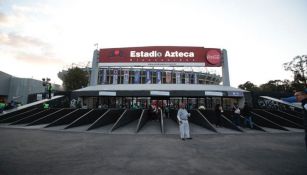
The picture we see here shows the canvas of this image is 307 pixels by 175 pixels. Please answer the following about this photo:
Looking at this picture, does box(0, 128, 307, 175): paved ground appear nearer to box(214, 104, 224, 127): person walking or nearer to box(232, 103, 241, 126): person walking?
box(214, 104, 224, 127): person walking

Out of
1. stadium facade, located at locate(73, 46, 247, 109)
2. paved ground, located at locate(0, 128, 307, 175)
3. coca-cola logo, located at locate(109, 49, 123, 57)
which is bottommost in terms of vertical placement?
paved ground, located at locate(0, 128, 307, 175)

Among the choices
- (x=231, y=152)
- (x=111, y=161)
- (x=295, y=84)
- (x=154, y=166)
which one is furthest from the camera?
(x=295, y=84)

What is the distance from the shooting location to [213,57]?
1928 centimetres

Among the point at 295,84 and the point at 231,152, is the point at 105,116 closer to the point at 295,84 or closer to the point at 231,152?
the point at 231,152

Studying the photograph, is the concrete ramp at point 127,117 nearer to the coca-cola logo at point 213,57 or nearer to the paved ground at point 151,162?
the paved ground at point 151,162

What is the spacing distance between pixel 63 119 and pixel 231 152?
11.5 metres

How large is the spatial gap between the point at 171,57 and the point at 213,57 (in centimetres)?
557

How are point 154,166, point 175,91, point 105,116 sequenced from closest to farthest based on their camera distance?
1. point 154,166
2. point 105,116
3. point 175,91

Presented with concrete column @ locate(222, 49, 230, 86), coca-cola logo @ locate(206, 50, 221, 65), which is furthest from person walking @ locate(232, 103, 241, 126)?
coca-cola logo @ locate(206, 50, 221, 65)

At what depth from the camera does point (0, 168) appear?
338 centimetres

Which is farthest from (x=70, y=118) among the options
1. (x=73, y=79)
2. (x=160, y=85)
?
(x=73, y=79)

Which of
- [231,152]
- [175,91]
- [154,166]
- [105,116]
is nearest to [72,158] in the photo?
[154,166]

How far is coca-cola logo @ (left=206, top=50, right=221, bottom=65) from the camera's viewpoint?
19.3 meters

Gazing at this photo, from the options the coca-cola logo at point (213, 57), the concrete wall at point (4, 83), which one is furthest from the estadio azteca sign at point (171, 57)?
the concrete wall at point (4, 83)
